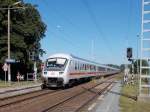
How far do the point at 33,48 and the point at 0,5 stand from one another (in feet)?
36.0

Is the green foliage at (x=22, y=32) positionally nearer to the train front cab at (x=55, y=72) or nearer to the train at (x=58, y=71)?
the train at (x=58, y=71)

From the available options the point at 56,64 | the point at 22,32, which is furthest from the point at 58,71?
the point at 22,32

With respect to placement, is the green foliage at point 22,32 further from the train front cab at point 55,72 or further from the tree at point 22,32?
the train front cab at point 55,72

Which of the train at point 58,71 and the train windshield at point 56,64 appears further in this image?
the train windshield at point 56,64

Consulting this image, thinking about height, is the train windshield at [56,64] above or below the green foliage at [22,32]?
below

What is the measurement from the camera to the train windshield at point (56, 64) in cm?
3572

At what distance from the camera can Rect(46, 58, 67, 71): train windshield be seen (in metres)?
35.7

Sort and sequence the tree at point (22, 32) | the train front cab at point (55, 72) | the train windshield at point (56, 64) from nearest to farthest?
the train front cab at point (55, 72), the train windshield at point (56, 64), the tree at point (22, 32)

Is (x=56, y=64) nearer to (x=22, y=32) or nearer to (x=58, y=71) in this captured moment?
(x=58, y=71)

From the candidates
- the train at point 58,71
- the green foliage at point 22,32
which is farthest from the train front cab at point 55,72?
the green foliage at point 22,32

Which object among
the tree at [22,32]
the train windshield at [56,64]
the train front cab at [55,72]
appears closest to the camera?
the train front cab at [55,72]

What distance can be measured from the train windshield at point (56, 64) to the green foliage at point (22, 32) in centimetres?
2410

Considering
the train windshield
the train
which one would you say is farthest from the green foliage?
the train windshield

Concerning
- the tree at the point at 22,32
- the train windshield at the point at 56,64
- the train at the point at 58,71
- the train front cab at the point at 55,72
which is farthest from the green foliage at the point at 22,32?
the train front cab at the point at 55,72
